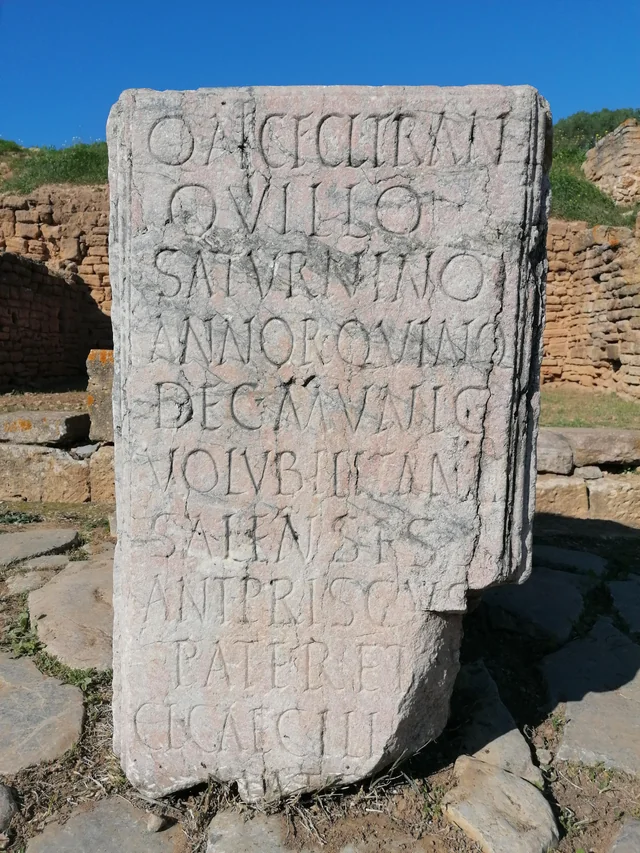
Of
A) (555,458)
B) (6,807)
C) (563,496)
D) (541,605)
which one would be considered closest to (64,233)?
(555,458)

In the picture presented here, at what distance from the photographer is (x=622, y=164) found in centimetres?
1280

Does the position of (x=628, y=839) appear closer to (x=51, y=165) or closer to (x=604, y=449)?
(x=604, y=449)

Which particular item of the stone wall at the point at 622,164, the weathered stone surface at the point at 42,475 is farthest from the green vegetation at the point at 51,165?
the stone wall at the point at 622,164

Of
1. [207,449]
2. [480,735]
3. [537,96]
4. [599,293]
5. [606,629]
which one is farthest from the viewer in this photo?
[599,293]

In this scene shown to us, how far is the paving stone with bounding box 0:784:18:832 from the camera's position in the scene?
180cm

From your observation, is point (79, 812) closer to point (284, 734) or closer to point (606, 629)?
point (284, 734)

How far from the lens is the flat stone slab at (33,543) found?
3777 millimetres

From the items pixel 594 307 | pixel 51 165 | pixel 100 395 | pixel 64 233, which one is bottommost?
pixel 100 395

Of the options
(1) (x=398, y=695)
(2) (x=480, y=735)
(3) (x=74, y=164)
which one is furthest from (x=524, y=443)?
(3) (x=74, y=164)

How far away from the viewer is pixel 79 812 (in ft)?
6.16

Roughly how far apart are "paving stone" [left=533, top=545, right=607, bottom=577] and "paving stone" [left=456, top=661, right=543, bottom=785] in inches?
53.7

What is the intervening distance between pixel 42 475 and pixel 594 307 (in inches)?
348

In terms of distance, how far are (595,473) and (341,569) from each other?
3792 mm

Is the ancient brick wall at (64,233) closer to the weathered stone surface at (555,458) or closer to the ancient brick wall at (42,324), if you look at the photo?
the ancient brick wall at (42,324)
